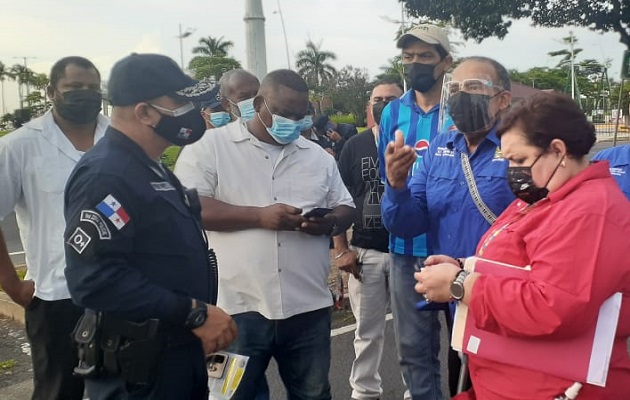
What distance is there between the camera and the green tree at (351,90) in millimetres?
51062

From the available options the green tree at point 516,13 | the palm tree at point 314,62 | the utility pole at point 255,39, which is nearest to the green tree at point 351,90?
the palm tree at point 314,62

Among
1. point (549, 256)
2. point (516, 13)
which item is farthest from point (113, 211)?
point (516, 13)

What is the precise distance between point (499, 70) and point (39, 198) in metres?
2.27

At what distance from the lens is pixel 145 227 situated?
1986 millimetres

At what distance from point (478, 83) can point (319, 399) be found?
1646mm

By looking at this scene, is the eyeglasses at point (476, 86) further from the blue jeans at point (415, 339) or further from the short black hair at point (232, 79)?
the short black hair at point (232, 79)

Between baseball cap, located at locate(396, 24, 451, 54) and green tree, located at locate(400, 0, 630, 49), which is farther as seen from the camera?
green tree, located at locate(400, 0, 630, 49)

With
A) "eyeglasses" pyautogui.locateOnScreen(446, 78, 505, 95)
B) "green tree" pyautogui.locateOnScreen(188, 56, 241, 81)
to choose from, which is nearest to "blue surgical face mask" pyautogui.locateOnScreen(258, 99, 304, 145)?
"green tree" pyautogui.locateOnScreen(188, 56, 241, 81)

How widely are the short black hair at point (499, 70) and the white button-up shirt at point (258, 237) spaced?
961mm

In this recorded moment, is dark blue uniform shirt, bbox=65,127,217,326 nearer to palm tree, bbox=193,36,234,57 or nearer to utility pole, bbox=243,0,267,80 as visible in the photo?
utility pole, bbox=243,0,267,80

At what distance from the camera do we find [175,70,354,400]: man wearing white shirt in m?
2.71

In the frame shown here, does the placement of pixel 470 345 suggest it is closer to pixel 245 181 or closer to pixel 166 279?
pixel 166 279

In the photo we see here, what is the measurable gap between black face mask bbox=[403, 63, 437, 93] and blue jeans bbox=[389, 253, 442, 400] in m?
0.96

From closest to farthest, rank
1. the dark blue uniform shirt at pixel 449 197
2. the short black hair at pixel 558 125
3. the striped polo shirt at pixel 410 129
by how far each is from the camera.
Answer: the short black hair at pixel 558 125
the dark blue uniform shirt at pixel 449 197
the striped polo shirt at pixel 410 129
